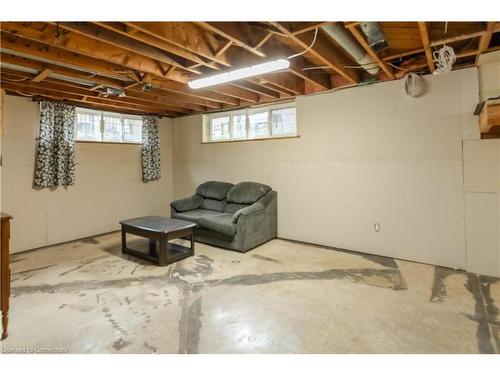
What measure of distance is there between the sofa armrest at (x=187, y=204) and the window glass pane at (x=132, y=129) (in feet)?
6.08

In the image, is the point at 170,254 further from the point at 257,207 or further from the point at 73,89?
the point at 73,89

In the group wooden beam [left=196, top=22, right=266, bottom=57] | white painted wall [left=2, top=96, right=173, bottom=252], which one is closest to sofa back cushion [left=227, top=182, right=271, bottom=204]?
white painted wall [left=2, top=96, right=173, bottom=252]

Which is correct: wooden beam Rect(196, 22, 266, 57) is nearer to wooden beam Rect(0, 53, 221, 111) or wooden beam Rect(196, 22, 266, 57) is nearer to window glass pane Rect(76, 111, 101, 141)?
wooden beam Rect(0, 53, 221, 111)

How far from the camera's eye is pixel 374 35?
2.28 meters

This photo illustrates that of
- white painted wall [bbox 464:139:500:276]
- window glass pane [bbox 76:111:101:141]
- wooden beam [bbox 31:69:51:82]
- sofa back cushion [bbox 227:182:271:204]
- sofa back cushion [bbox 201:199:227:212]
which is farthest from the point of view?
sofa back cushion [bbox 201:199:227:212]

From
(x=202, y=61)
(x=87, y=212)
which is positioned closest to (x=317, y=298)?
(x=202, y=61)

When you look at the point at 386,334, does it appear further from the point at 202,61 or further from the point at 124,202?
the point at 124,202

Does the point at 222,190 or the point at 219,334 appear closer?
the point at 219,334

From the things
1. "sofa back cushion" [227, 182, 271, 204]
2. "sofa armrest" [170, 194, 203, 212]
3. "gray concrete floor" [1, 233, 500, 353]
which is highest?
"sofa back cushion" [227, 182, 271, 204]

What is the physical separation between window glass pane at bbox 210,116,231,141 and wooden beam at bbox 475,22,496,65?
3.95m

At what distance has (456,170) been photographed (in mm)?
3260

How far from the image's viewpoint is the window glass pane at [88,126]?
16.4 feet

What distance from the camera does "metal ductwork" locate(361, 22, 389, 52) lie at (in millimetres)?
2172
